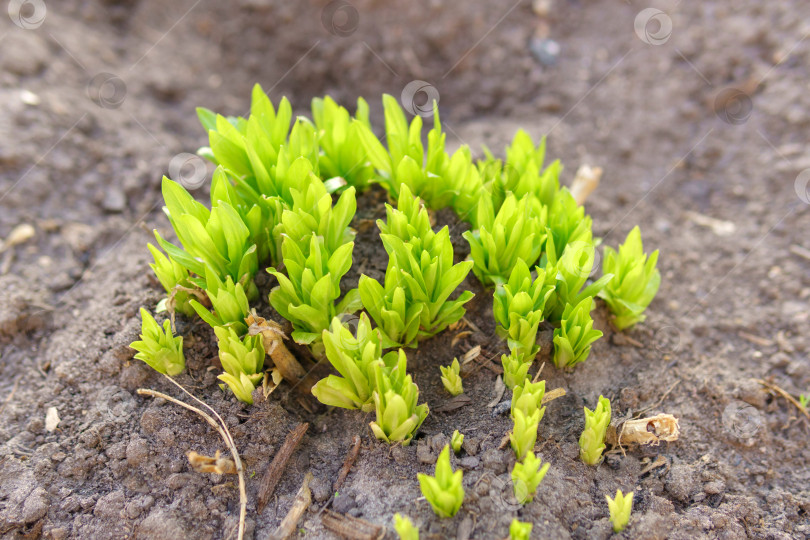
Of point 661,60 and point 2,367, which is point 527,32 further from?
point 2,367

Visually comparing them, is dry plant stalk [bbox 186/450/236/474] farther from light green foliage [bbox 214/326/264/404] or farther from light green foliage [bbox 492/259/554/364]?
light green foliage [bbox 492/259/554/364]

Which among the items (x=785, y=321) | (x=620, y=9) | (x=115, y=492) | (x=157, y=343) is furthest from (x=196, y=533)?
(x=620, y=9)

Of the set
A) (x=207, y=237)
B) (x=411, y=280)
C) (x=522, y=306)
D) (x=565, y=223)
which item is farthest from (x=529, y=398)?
(x=207, y=237)

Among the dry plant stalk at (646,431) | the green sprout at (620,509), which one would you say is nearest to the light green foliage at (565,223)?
the dry plant stalk at (646,431)

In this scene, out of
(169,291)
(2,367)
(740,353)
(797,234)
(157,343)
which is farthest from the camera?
(797,234)

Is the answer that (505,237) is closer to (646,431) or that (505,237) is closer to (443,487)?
(646,431)
